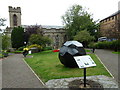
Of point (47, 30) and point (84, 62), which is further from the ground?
point (47, 30)

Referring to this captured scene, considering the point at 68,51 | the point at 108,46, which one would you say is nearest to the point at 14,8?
the point at 108,46

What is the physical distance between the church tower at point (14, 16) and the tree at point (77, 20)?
21759 millimetres

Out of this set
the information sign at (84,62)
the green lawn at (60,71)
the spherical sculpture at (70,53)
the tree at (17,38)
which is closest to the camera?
the information sign at (84,62)

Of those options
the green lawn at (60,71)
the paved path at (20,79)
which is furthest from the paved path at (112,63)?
the paved path at (20,79)

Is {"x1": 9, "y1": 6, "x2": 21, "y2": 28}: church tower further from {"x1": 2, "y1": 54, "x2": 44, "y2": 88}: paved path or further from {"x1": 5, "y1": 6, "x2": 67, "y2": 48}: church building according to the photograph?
{"x1": 2, "y1": 54, "x2": 44, "y2": 88}: paved path

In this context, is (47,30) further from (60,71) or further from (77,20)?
(60,71)

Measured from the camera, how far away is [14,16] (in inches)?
1889

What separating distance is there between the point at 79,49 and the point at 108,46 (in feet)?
47.9

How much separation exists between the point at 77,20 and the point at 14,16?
29.1m

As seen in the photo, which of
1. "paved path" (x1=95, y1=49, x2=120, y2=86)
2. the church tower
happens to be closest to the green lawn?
"paved path" (x1=95, y1=49, x2=120, y2=86)

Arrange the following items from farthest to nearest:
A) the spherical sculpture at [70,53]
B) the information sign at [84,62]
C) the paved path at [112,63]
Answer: the spherical sculpture at [70,53] < the paved path at [112,63] < the information sign at [84,62]

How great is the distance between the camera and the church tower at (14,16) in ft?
155

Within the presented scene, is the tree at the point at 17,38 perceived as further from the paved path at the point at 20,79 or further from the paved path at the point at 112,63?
the paved path at the point at 112,63

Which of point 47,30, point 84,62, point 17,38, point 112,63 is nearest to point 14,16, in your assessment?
point 47,30
